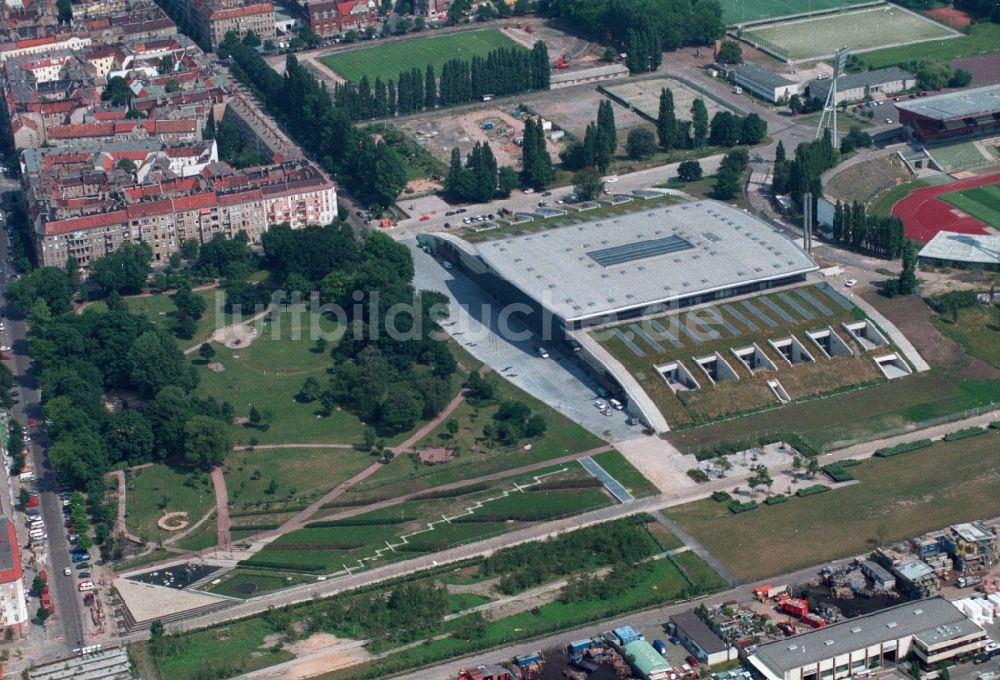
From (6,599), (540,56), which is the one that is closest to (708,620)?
(6,599)

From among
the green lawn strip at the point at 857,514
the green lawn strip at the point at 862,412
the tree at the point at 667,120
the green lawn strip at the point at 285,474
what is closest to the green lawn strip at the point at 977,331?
the green lawn strip at the point at 862,412

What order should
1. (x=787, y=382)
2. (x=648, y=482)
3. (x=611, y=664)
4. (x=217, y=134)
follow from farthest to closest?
(x=217, y=134), (x=787, y=382), (x=648, y=482), (x=611, y=664)

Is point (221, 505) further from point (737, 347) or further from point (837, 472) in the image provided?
point (837, 472)

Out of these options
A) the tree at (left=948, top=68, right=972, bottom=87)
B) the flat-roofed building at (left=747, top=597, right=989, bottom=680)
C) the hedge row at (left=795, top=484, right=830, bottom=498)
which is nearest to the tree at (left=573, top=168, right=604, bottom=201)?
the tree at (left=948, top=68, right=972, bottom=87)

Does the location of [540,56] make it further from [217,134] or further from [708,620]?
[708,620]

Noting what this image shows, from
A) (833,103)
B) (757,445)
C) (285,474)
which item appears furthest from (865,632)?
(833,103)

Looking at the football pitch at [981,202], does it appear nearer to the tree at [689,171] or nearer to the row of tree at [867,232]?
the row of tree at [867,232]

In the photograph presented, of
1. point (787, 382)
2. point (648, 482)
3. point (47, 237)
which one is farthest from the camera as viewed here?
point (47, 237)
